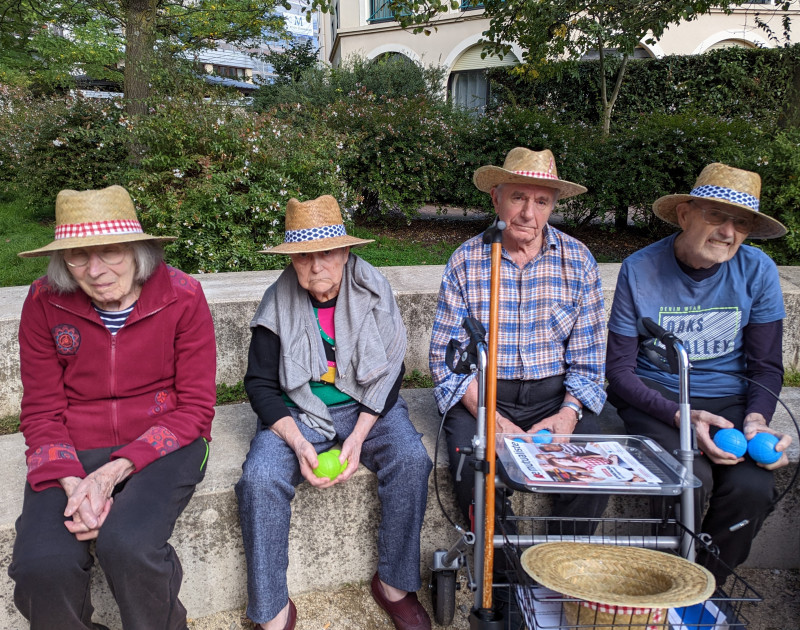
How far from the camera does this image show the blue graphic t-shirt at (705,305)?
261 centimetres

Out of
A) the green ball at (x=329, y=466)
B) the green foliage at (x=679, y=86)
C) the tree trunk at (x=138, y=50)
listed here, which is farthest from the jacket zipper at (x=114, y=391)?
the green foliage at (x=679, y=86)

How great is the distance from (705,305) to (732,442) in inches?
25.5

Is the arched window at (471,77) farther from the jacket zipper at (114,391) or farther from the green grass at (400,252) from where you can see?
the jacket zipper at (114,391)

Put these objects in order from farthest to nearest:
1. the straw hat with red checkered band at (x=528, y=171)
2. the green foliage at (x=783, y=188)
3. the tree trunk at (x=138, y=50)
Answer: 1. the tree trunk at (x=138, y=50)
2. the green foliage at (x=783, y=188)
3. the straw hat with red checkered band at (x=528, y=171)

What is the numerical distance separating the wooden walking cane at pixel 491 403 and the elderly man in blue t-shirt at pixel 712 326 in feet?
3.23

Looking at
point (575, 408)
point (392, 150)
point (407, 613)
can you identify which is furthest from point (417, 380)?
point (392, 150)

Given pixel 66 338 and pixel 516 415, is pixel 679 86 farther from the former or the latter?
pixel 66 338

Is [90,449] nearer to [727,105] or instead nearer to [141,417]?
[141,417]

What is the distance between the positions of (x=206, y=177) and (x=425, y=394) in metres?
2.76

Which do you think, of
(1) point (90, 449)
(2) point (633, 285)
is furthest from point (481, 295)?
(1) point (90, 449)

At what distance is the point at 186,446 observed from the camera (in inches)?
92.9

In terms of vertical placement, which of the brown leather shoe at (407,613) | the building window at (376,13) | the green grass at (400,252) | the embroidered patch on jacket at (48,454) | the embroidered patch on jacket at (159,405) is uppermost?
the building window at (376,13)

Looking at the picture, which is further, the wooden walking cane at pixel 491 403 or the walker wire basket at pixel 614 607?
the wooden walking cane at pixel 491 403

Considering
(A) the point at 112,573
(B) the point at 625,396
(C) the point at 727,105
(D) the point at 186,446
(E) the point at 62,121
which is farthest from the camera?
(C) the point at 727,105
